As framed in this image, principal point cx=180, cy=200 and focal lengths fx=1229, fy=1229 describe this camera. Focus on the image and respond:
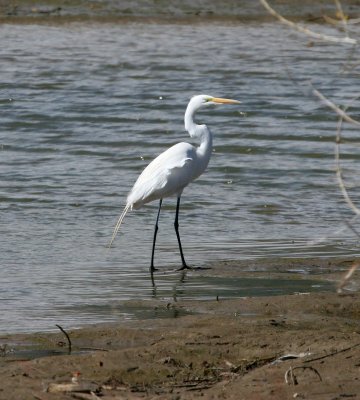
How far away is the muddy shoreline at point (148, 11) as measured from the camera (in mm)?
26250

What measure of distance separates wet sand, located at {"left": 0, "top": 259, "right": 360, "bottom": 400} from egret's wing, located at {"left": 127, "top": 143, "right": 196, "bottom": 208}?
7.88 feet

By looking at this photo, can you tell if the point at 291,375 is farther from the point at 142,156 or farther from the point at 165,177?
the point at 142,156

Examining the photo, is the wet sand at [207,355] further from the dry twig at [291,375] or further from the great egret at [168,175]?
the great egret at [168,175]

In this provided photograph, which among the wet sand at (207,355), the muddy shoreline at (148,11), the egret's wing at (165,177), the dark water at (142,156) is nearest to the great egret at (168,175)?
the egret's wing at (165,177)

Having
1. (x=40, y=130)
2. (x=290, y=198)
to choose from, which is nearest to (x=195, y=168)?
(x=290, y=198)

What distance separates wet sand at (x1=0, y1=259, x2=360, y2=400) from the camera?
5543 mm

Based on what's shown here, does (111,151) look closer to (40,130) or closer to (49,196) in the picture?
(40,130)

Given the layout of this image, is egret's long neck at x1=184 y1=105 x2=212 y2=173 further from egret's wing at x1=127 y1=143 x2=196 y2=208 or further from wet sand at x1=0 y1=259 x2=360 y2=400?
wet sand at x1=0 y1=259 x2=360 y2=400

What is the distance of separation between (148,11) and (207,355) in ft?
68.2

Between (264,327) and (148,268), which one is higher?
(264,327)

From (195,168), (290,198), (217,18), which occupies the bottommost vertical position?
(217,18)

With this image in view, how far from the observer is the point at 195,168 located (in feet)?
33.7

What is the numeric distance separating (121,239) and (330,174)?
12.2 ft

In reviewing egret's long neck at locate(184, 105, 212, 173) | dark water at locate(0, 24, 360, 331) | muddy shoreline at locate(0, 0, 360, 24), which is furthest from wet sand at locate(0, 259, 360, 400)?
muddy shoreline at locate(0, 0, 360, 24)
